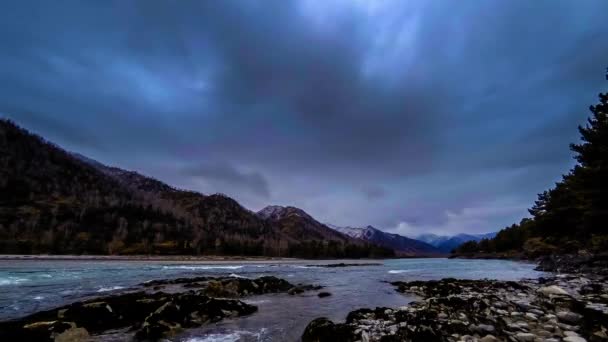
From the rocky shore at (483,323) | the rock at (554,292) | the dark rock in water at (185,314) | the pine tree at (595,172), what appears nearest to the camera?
the rocky shore at (483,323)

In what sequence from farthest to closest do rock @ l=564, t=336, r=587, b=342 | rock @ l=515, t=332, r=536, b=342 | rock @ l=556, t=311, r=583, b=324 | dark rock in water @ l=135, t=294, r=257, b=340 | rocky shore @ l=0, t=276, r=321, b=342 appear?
dark rock in water @ l=135, t=294, r=257, b=340 → rocky shore @ l=0, t=276, r=321, b=342 → rock @ l=556, t=311, r=583, b=324 → rock @ l=515, t=332, r=536, b=342 → rock @ l=564, t=336, r=587, b=342

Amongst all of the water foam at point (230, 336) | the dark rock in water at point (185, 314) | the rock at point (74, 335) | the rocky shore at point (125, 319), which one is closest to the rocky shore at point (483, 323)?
the water foam at point (230, 336)

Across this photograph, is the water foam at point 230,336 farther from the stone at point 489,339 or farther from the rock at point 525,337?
the rock at point 525,337

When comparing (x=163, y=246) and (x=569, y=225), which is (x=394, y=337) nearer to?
(x=569, y=225)

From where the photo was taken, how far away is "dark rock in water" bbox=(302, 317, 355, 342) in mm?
9438

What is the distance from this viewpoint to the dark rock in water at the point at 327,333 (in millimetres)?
9438

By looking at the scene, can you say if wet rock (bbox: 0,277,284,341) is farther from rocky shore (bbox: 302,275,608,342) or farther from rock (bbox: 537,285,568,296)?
rock (bbox: 537,285,568,296)

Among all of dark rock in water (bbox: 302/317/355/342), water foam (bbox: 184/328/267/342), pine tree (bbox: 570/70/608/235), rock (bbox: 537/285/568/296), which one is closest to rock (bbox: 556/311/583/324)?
rock (bbox: 537/285/568/296)

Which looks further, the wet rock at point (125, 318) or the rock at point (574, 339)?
the wet rock at point (125, 318)

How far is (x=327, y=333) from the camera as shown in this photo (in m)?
9.77

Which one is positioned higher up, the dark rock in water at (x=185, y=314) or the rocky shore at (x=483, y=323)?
the rocky shore at (x=483, y=323)

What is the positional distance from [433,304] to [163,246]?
183 metres

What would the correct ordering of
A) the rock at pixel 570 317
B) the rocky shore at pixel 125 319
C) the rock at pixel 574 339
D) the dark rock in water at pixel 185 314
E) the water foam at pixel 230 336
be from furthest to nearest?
1. the dark rock in water at pixel 185 314
2. the water foam at pixel 230 336
3. the rocky shore at pixel 125 319
4. the rock at pixel 570 317
5. the rock at pixel 574 339

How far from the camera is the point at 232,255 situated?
18288 centimetres
